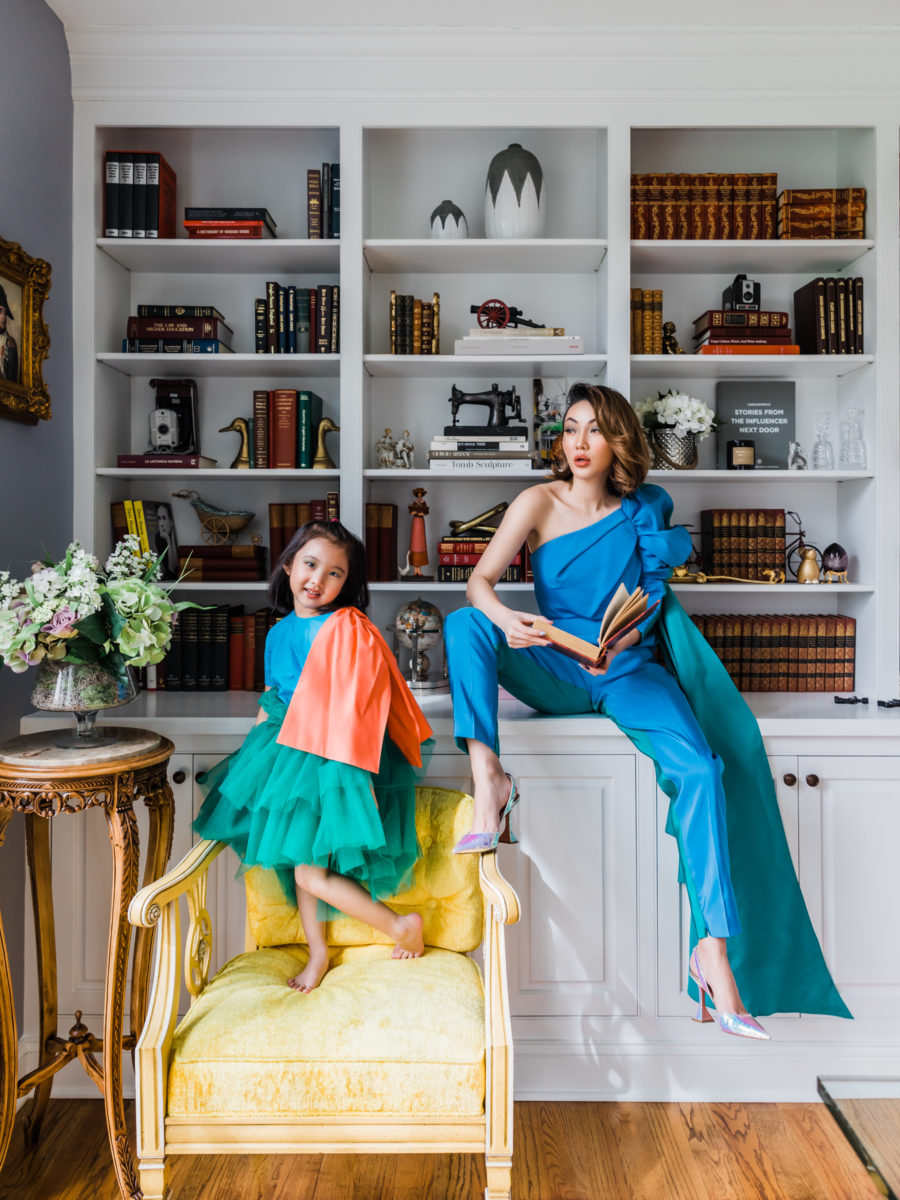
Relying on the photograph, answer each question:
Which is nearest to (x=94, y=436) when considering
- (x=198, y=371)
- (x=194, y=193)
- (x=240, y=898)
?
(x=198, y=371)

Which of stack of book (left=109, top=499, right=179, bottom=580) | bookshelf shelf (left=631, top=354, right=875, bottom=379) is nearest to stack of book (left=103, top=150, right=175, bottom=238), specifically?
stack of book (left=109, top=499, right=179, bottom=580)

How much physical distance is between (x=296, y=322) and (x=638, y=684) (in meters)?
1.44

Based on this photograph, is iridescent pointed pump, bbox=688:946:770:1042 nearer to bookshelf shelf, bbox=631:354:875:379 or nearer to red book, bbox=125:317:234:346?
bookshelf shelf, bbox=631:354:875:379

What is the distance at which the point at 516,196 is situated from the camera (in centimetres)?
257

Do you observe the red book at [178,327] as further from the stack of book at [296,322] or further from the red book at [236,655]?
the red book at [236,655]

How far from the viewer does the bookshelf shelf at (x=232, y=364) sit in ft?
8.29

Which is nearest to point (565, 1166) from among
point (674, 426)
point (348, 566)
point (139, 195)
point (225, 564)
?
point (348, 566)

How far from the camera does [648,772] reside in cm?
219

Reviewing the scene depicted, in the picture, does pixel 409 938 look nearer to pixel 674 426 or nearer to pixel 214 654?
pixel 214 654

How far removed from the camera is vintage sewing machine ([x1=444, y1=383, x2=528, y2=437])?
8.54 ft

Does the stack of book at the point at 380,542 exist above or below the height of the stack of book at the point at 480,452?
below

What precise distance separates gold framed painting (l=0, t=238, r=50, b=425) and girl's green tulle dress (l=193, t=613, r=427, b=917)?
918 mm

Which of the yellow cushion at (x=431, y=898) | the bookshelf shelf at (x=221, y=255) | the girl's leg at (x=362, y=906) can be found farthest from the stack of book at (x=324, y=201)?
the girl's leg at (x=362, y=906)

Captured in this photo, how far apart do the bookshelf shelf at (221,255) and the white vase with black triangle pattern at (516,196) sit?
48 cm
